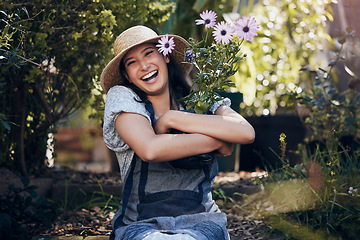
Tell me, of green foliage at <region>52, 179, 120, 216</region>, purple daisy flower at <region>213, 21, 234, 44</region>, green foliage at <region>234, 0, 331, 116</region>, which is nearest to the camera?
purple daisy flower at <region>213, 21, 234, 44</region>

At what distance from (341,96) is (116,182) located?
87.4 inches

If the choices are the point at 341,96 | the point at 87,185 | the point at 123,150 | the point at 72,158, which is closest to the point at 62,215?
the point at 87,185

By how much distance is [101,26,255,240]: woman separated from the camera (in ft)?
6.74

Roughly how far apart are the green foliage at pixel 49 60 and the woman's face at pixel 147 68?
59cm

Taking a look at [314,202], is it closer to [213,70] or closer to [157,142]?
[213,70]

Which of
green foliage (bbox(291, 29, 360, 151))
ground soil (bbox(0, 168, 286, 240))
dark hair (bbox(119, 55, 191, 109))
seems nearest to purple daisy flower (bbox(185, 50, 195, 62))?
dark hair (bbox(119, 55, 191, 109))

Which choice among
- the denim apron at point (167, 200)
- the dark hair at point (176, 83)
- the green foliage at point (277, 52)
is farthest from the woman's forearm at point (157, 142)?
the green foliage at point (277, 52)

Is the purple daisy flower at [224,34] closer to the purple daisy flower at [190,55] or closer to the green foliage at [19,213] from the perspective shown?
the purple daisy flower at [190,55]

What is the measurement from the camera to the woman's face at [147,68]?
2.36 metres

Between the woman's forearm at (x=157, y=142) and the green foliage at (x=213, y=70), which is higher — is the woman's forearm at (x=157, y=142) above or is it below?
below

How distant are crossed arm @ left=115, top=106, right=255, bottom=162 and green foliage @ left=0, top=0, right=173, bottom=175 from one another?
908mm

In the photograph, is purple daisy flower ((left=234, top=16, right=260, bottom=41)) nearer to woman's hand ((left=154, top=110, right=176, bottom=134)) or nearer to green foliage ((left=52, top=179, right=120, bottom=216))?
woman's hand ((left=154, top=110, right=176, bottom=134))

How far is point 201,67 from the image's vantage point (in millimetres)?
2211

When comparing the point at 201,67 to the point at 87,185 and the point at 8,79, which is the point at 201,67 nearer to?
the point at 8,79
